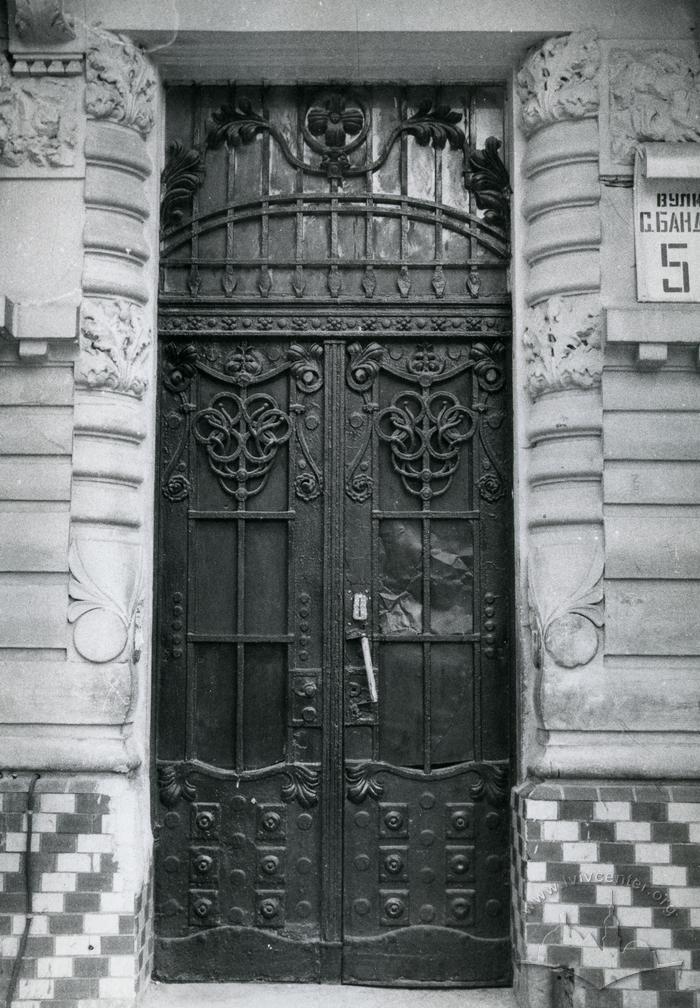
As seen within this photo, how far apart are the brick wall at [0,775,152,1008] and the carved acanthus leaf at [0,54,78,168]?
2.96m

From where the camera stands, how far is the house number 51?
5.05 m

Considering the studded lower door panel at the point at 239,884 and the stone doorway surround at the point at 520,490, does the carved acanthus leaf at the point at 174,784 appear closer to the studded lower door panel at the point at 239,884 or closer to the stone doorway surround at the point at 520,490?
the studded lower door panel at the point at 239,884

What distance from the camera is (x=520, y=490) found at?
207 inches

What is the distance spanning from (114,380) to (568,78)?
2.63 m

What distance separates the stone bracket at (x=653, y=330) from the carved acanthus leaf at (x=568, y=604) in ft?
3.09

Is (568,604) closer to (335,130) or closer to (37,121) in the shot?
(335,130)

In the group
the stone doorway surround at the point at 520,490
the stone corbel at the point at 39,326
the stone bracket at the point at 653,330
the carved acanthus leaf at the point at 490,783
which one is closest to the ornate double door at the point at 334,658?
the carved acanthus leaf at the point at 490,783

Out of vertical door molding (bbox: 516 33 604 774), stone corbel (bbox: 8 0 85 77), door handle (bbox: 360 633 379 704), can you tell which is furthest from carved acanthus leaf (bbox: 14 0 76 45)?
door handle (bbox: 360 633 379 704)

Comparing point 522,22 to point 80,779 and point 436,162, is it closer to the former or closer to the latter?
point 436,162

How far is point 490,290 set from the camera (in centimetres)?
554

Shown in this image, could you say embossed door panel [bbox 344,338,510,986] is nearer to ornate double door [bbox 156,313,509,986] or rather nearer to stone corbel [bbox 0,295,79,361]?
ornate double door [bbox 156,313,509,986]

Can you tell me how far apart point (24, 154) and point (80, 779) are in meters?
2.99

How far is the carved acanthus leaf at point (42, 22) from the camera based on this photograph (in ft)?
16.6

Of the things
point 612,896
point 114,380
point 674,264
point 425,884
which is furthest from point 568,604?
point 114,380
